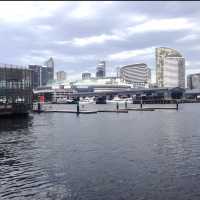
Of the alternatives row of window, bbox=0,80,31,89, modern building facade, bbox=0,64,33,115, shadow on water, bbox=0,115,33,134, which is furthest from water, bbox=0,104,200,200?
row of window, bbox=0,80,31,89

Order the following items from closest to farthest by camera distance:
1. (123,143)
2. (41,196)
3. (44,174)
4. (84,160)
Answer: (41,196) → (44,174) → (84,160) → (123,143)

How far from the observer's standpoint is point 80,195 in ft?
69.7

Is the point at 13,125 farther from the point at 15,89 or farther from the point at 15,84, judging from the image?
the point at 15,84

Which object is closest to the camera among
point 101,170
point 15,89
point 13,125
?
point 101,170

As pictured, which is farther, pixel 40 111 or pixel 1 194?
pixel 40 111

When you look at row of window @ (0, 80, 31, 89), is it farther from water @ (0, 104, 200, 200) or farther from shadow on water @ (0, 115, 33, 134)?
water @ (0, 104, 200, 200)

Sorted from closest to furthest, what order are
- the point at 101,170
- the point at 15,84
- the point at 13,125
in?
the point at 101,170 < the point at 13,125 < the point at 15,84

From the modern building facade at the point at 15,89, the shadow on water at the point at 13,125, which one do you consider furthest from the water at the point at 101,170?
the modern building facade at the point at 15,89

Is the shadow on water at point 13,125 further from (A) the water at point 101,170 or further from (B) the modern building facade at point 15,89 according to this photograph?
(A) the water at point 101,170

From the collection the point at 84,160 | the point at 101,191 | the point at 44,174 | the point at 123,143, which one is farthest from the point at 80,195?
the point at 123,143

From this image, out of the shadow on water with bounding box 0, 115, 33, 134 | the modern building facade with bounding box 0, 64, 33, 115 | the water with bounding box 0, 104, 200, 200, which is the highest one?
the modern building facade with bounding box 0, 64, 33, 115

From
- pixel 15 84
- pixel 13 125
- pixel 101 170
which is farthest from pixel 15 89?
pixel 101 170

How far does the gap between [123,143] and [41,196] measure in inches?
856

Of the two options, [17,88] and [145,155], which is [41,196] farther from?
[17,88]
